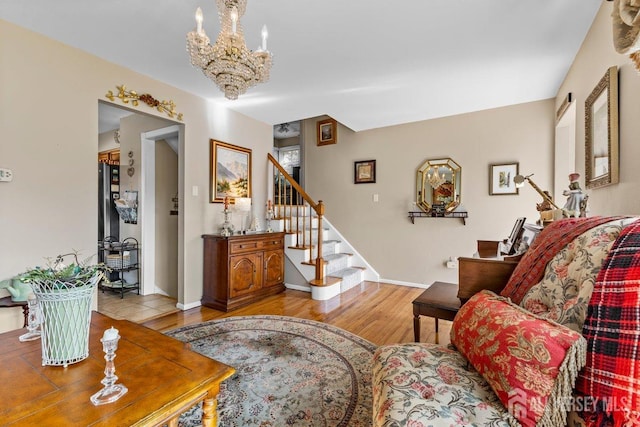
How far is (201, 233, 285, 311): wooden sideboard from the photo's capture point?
3203mm

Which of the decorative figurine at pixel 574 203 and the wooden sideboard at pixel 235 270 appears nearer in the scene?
the decorative figurine at pixel 574 203

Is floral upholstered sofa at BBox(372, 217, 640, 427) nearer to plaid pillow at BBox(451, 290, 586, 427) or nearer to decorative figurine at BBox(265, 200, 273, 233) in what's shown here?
plaid pillow at BBox(451, 290, 586, 427)

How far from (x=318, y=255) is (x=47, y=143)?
2885 millimetres

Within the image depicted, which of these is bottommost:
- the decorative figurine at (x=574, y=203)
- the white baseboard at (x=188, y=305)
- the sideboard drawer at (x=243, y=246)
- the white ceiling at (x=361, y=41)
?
the white baseboard at (x=188, y=305)

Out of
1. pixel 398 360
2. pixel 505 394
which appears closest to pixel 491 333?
pixel 505 394

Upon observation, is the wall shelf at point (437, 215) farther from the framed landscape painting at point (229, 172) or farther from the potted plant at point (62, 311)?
the potted plant at point (62, 311)

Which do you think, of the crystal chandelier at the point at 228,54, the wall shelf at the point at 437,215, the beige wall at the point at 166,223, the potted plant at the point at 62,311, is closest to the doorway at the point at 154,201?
the beige wall at the point at 166,223

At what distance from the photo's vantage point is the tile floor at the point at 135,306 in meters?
3.04

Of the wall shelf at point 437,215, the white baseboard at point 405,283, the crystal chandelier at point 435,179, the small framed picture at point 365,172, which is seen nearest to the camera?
the wall shelf at point 437,215

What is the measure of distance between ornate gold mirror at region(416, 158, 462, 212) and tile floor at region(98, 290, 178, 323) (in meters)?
3.62

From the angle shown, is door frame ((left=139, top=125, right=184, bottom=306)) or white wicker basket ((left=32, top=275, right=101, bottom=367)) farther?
door frame ((left=139, top=125, right=184, bottom=306))

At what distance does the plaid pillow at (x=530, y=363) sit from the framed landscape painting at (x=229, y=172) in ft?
10.7

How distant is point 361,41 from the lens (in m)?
2.20

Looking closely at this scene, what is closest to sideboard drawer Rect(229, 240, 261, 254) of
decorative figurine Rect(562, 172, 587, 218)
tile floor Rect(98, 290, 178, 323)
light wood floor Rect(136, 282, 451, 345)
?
light wood floor Rect(136, 282, 451, 345)
